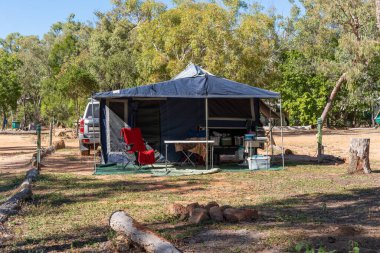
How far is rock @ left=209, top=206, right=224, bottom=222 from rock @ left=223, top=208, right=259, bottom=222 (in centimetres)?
4

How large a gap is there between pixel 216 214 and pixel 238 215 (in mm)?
236

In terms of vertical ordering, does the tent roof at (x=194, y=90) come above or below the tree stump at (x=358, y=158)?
above

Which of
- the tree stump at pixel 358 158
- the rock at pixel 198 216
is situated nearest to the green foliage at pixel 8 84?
the tree stump at pixel 358 158

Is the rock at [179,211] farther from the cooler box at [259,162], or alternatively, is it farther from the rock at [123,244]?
the cooler box at [259,162]

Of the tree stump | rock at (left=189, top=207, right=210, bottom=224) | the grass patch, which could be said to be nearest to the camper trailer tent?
the grass patch

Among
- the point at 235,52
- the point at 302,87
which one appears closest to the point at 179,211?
the point at 235,52

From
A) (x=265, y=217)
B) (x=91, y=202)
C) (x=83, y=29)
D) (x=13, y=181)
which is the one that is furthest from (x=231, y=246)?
(x=83, y=29)

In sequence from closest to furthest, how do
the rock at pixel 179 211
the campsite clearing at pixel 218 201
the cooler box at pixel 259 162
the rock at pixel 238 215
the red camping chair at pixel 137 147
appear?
the campsite clearing at pixel 218 201 < the rock at pixel 238 215 < the rock at pixel 179 211 < the red camping chair at pixel 137 147 < the cooler box at pixel 259 162

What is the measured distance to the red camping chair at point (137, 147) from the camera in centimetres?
1115

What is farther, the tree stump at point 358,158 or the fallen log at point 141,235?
the tree stump at point 358,158

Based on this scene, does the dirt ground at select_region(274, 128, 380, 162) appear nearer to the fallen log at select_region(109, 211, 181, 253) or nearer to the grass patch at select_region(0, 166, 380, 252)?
the grass patch at select_region(0, 166, 380, 252)

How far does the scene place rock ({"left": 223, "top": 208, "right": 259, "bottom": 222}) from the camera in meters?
5.56

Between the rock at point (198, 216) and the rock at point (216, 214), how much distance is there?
2.1 inches

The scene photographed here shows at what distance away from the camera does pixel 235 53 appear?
2306cm
